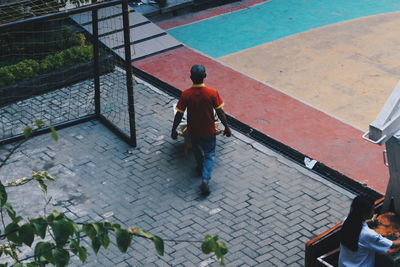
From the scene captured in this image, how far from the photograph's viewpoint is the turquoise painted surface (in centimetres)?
1588

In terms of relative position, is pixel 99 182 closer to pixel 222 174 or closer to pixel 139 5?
pixel 222 174

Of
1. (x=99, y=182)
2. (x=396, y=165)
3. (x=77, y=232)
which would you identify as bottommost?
(x=99, y=182)

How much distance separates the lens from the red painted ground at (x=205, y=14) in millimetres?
16734

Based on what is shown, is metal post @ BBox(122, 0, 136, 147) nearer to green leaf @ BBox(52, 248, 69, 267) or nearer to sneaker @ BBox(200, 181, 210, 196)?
sneaker @ BBox(200, 181, 210, 196)

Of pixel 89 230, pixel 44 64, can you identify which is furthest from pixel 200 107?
pixel 89 230

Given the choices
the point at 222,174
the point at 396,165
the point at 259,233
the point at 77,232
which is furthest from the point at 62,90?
the point at 77,232

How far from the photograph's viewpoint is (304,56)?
15086mm

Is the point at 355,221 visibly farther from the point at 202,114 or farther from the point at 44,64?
the point at 44,64

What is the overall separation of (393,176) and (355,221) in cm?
95

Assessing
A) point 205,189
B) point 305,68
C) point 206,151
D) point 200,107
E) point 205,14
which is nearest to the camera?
point 200,107

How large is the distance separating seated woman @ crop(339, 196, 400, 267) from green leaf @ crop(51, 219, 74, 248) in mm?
3963

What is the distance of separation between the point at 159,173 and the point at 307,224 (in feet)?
8.29

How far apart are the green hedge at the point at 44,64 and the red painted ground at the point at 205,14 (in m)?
2.97

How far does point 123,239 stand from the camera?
474 cm
